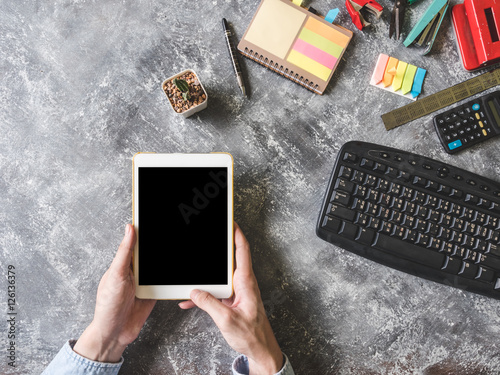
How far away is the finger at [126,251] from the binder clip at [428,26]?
800mm

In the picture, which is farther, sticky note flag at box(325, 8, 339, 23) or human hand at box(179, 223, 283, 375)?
sticky note flag at box(325, 8, 339, 23)

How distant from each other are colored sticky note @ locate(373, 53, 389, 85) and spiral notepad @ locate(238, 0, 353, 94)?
99 millimetres

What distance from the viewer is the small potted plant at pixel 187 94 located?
873 mm

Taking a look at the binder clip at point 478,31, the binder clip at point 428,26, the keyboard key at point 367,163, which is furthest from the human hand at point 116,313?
the binder clip at point 478,31

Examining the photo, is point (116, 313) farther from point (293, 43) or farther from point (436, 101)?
point (436, 101)

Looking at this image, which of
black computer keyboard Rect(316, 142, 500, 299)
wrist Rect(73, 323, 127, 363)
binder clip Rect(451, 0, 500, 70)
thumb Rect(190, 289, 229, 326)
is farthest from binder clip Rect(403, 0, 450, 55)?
wrist Rect(73, 323, 127, 363)

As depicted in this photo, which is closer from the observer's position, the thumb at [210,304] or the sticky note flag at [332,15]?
the thumb at [210,304]

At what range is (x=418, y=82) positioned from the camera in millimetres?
956

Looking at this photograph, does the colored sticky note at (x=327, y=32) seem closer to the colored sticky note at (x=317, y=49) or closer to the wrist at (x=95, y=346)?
the colored sticky note at (x=317, y=49)

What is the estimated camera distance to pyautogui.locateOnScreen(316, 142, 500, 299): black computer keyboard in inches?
34.8

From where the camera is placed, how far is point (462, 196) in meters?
0.90

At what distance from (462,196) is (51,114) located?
3.28 ft

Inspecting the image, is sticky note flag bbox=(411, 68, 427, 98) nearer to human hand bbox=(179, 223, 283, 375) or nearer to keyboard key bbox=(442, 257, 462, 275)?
keyboard key bbox=(442, 257, 462, 275)

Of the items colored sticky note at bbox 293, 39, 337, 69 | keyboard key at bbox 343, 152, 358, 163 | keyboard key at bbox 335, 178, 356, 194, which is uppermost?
colored sticky note at bbox 293, 39, 337, 69
